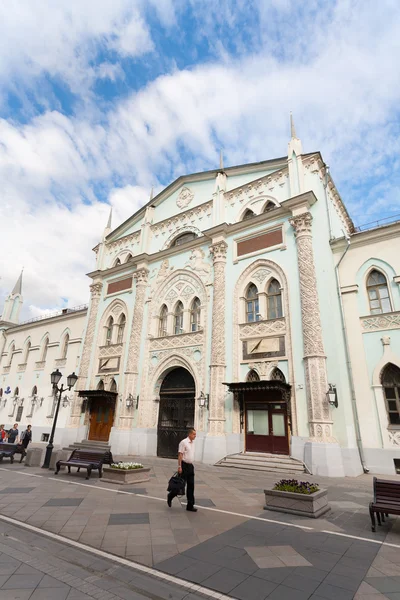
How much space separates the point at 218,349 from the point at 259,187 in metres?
9.56

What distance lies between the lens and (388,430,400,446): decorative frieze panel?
1215 centimetres

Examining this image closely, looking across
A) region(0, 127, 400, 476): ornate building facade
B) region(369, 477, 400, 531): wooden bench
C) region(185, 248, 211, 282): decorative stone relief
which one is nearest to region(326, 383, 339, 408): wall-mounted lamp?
region(0, 127, 400, 476): ornate building facade

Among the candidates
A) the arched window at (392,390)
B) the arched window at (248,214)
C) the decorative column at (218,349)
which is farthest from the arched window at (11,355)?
the arched window at (392,390)

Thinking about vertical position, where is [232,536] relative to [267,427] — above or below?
below

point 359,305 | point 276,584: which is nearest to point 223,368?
point 359,305

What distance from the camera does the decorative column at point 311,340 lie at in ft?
41.5

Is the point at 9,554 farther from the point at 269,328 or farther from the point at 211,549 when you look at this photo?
the point at 269,328

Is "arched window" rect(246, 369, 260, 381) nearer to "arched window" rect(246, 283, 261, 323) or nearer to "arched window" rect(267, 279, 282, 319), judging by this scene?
"arched window" rect(246, 283, 261, 323)

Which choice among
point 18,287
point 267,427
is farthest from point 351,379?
point 18,287

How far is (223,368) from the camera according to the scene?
53.1 feet

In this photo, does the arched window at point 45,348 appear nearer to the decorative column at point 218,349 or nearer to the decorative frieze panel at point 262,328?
the decorative column at point 218,349

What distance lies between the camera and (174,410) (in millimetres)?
18391

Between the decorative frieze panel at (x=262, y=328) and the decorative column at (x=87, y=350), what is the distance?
12.0 meters

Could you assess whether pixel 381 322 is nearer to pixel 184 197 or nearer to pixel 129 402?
pixel 129 402
